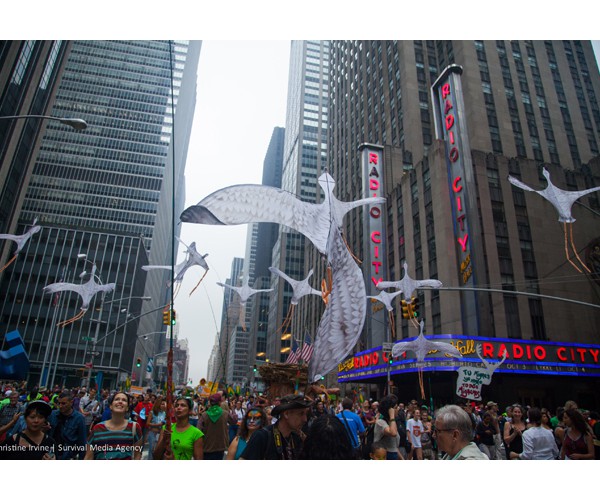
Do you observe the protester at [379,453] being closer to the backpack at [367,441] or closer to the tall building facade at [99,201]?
the backpack at [367,441]

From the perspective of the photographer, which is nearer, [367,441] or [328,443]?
[328,443]

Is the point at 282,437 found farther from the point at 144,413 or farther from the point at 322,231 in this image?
the point at 144,413

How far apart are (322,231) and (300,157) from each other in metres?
111

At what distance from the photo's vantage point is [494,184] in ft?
122

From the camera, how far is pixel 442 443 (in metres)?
3.82

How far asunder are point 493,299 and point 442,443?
110ft

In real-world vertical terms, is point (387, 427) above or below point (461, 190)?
below

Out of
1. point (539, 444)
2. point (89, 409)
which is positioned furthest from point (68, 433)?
point (89, 409)

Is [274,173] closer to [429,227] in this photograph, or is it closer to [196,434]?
[429,227]

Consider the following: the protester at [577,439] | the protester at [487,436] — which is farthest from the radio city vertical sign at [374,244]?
the protester at [577,439]

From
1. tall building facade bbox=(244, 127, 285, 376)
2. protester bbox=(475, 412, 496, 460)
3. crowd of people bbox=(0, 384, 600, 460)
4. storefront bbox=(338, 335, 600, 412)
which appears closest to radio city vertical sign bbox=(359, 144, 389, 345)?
storefront bbox=(338, 335, 600, 412)

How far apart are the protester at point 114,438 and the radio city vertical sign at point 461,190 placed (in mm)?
30331

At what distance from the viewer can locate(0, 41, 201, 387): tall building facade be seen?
→ 72812mm

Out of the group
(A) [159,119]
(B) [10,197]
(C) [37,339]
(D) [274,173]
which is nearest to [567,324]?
(B) [10,197]
